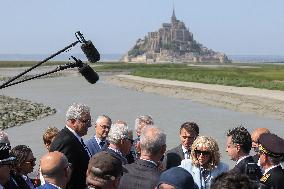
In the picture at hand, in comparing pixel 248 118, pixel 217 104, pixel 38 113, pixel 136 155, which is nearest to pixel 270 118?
pixel 248 118

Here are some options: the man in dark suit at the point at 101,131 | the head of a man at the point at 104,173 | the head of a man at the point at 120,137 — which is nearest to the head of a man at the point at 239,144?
the head of a man at the point at 120,137

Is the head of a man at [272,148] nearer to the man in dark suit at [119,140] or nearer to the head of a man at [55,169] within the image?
the man in dark suit at [119,140]

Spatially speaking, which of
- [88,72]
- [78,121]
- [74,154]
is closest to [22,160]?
[74,154]

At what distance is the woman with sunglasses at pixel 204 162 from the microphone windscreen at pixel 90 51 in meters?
1.63

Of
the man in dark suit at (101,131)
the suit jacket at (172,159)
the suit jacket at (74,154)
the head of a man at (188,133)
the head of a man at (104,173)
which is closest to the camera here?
the head of a man at (104,173)

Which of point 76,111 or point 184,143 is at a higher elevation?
point 76,111

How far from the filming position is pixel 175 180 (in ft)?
14.5

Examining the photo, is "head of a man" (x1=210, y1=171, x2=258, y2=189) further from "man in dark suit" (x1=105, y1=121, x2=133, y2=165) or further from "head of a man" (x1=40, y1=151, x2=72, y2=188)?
"man in dark suit" (x1=105, y1=121, x2=133, y2=165)

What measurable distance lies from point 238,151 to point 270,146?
1159 mm

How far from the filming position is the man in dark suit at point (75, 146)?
7.00 m

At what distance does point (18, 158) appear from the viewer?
22.2 ft

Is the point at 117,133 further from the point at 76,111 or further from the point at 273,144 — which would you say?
the point at 273,144

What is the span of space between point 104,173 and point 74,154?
8.91 feet

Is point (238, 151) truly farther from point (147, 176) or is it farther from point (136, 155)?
point (136, 155)
